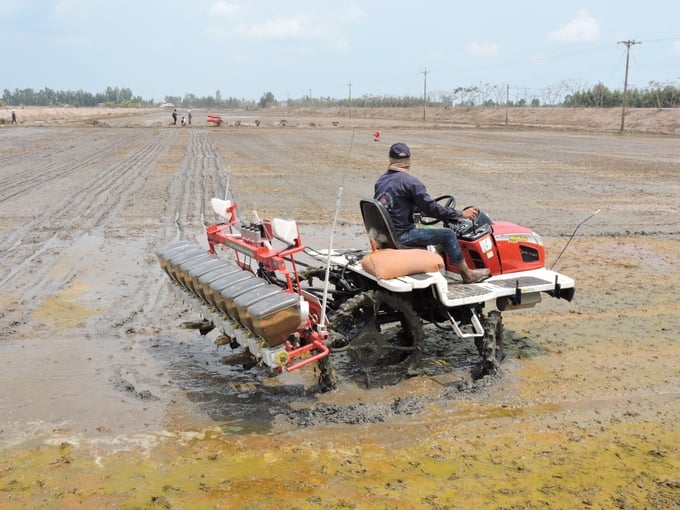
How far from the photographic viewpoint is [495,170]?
22.1 meters

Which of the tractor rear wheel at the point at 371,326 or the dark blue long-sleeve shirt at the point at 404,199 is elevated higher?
the dark blue long-sleeve shirt at the point at 404,199

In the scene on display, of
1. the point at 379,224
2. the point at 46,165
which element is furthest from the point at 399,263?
the point at 46,165

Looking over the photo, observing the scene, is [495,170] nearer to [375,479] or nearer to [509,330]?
[509,330]

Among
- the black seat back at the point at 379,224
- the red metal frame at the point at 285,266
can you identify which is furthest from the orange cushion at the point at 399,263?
the red metal frame at the point at 285,266

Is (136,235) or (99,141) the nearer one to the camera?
(136,235)

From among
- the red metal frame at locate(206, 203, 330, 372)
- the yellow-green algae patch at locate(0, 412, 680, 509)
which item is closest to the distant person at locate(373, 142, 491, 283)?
the red metal frame at locate(206, 203, 330, 372)

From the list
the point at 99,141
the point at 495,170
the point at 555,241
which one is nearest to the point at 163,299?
the point at 555,241

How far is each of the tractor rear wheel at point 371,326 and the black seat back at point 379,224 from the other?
0.50 metres

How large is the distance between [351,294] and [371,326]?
53 centimetres

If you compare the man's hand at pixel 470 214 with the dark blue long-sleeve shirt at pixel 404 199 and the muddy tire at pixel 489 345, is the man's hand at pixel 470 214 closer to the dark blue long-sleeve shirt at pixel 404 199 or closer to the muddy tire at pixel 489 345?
the dark blue long-sleeve shirt at pixel 404 199

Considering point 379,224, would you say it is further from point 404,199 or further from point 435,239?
point 435,239

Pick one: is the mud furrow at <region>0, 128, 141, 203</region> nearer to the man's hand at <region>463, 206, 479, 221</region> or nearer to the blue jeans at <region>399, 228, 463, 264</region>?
the blue jeans at <region>399, 228, 463, 264</region>

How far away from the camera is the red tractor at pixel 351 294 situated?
4.93 metres

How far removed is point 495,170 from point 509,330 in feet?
51.6
